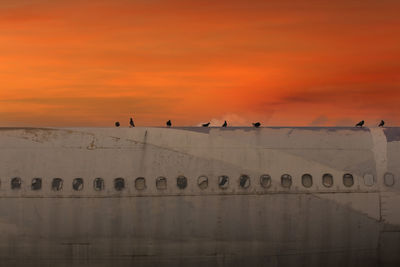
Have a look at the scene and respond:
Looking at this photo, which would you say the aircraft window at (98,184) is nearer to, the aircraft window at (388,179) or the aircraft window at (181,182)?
the aircraft window at (181,182)

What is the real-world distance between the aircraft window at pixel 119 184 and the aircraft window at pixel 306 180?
746cm

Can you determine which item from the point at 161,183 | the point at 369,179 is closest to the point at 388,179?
the point at 369,179

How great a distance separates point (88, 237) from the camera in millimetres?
27031

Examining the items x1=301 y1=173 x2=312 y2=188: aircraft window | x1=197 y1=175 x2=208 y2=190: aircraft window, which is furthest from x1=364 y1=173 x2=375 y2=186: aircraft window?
x1=197 y1=175 x2=208 y2=190: aircraft window

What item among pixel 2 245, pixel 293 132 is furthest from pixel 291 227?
pixel 2 245

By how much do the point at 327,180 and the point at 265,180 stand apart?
2621 mm

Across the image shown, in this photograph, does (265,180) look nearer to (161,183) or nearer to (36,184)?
(161,183)

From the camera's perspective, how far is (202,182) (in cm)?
2712

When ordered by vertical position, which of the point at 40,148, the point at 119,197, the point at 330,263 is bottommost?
the point at 330,263

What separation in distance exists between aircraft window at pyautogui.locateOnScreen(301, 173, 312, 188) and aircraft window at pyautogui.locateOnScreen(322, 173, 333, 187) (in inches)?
22.4

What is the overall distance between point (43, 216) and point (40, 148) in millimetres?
3021

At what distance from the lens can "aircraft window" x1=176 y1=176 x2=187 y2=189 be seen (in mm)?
27094

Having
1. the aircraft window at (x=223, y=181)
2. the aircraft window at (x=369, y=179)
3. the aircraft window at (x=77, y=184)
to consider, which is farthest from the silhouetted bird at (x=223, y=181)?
the aircraft window at (x=369, y=179)

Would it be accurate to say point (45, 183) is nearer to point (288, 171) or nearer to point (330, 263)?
point (288, 171)
